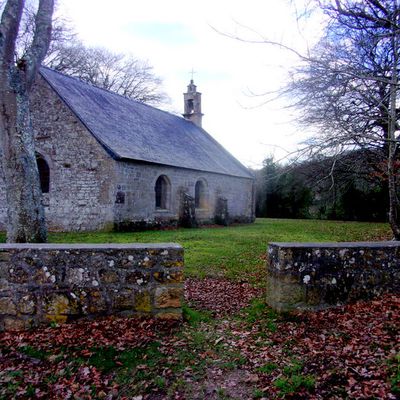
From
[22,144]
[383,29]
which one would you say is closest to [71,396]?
[22,144]

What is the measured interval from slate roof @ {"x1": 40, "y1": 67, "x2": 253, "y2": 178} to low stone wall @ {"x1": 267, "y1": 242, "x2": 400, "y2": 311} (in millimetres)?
11113

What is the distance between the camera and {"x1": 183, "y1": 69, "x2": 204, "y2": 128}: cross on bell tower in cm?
2941

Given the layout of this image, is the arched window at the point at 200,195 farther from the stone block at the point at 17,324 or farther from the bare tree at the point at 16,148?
the stone block at the point at 17,324

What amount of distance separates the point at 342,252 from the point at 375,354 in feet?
5.37

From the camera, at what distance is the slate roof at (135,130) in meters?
15.9

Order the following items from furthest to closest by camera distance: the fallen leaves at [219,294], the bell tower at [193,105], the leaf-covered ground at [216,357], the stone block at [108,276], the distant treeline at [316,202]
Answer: the bell tower at [193,105]
the distant treeline at [316,202]
the fallen leaves at [219,294]
the stone block at [108,276]
the leaf-covered ground at [216,357]

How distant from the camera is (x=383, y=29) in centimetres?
680

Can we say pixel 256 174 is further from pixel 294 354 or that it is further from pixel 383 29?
pixel 294 354

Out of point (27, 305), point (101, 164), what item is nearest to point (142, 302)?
point (27, 305)

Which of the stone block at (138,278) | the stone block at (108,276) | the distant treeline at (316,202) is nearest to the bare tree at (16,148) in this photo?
the stone block at (108,276)

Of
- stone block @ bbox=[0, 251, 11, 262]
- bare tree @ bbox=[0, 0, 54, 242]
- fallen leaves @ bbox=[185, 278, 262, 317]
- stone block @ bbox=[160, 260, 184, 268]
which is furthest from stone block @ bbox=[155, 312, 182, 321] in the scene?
bare tree @ bbox=[0, 0, 54, 242]

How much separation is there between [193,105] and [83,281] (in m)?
26.4

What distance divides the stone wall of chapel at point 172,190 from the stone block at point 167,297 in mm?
10871

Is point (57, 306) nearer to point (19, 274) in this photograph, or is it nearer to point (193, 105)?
point (19, 274)
